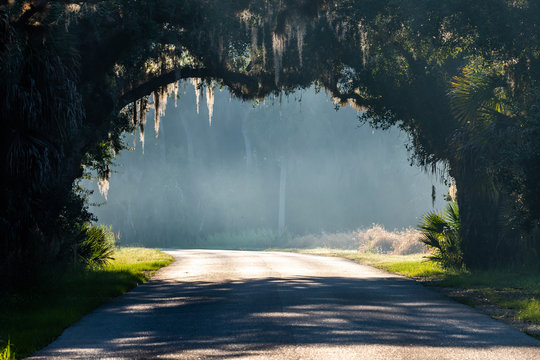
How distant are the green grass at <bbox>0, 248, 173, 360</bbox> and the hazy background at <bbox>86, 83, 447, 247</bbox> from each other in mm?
62447

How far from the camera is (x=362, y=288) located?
606 inches

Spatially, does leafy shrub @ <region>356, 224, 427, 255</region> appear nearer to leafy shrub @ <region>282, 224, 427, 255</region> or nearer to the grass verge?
leafy shrub @ <region>282, 224, 427, 255</region>

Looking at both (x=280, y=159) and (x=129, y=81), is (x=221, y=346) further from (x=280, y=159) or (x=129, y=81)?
(x=280, y=159)

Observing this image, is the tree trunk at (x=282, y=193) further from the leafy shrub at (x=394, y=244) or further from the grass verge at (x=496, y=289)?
the grass verge at (x=496, y=289)

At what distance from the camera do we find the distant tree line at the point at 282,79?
12906 mm

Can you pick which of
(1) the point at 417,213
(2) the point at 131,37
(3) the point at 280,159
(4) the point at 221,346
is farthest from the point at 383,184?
(4) the point at 221,346

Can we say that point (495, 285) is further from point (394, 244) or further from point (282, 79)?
point (394, 244)

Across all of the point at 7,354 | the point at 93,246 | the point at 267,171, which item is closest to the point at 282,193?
the point at 267,171

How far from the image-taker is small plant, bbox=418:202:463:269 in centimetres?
2184

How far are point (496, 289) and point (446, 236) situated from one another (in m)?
7.07

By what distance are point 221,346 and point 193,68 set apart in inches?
614

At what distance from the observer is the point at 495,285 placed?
54.0 ft

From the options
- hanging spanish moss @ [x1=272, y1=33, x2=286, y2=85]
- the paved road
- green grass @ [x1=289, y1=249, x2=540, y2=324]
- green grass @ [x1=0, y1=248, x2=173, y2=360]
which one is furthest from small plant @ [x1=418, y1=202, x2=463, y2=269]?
green grass @ [x1=0, y1=248, x2=173, y2=360]

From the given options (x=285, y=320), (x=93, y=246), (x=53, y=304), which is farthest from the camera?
(x=93, y=246)
